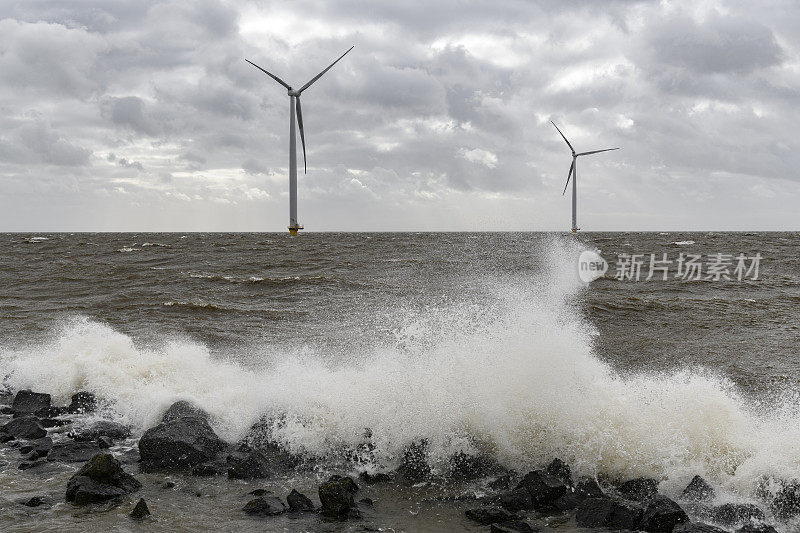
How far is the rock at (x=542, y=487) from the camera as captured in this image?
6543 mm

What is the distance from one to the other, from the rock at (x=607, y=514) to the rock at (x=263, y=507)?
3.00m

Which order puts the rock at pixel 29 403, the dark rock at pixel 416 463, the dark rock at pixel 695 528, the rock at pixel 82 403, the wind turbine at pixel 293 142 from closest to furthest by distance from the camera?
the dark rock at pixel 695 528
the dark rock at pixel 416 463
the rock at pixel 29 403
the rock at pixel 82 403
the wind turbine at pixel 293 142

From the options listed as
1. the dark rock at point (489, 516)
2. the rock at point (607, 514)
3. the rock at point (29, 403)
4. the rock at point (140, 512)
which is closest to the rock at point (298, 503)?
the rock at point (140, 512)

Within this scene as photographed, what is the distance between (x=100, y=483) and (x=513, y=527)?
438 centimetres

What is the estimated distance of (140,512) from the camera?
6.18 m

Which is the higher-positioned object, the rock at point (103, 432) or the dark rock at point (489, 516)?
the dark rock at point (489, 516)

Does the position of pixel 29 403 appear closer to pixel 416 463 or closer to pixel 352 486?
pixel 352 486

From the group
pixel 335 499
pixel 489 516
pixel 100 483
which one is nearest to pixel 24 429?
pixel 100 483

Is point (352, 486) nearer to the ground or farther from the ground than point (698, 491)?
nearer to the ground

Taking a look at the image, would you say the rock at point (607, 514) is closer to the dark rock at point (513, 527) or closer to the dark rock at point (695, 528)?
the dark rock at point (695, 528)

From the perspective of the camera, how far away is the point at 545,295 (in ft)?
79.3

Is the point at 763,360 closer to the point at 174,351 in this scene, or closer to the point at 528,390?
the point at 528,390

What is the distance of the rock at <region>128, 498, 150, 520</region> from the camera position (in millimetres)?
6152

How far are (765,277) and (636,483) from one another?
2876 cm
